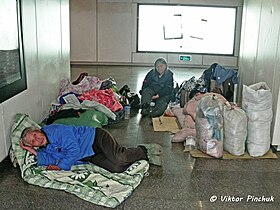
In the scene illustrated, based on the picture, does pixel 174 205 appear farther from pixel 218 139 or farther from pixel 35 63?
pixel 35 63

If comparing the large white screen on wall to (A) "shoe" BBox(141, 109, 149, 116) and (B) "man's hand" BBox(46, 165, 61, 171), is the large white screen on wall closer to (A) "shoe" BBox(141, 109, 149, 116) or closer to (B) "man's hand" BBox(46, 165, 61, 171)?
(A) "shoe" BBox(141, 109, 149, 116)

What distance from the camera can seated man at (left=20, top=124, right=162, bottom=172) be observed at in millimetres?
3137

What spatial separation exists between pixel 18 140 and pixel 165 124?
194 cm

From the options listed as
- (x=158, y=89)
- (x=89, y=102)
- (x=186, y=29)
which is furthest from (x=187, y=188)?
A: (x=186, y=29)

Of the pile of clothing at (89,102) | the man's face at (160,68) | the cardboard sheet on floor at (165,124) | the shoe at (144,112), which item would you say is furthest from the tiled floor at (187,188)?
the man's face at (160,68)

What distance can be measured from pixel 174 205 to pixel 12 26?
211 centimetres

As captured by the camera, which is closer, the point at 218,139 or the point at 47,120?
the point at 218,139

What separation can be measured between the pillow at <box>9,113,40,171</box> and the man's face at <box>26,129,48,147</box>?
6.3 inches

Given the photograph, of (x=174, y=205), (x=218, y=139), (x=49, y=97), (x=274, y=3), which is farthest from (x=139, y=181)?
(x=274, y=3)

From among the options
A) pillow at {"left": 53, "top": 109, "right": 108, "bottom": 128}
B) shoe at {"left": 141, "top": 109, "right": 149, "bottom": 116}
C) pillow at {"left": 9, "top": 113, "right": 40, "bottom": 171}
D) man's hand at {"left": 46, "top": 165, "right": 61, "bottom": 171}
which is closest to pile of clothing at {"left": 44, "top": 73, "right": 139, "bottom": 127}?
pillow at {"left": 53, "top": 109, "right": 108, "bottom": 128}

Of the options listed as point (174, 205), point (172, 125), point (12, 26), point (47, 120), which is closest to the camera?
point (174, 205)

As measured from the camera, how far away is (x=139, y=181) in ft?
10.1

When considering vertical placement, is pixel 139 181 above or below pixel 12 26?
below

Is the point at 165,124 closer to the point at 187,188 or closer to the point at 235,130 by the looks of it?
the point at 235,130
